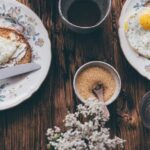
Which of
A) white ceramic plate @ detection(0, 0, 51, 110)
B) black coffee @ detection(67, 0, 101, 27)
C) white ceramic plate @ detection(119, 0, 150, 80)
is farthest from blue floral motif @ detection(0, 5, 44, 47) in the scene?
white ceramic plate @ detection(119, 0, 150, 80)

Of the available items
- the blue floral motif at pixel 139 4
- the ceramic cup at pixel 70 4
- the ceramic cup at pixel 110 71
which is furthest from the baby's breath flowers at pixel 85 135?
the blue floral motif at pixel 139 4

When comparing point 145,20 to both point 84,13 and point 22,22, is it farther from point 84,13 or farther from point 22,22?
point 22,22

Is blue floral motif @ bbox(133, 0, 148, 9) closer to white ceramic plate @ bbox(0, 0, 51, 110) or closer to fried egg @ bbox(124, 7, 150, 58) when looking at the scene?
fried egg @ bbox(124, 7, 150, 58)

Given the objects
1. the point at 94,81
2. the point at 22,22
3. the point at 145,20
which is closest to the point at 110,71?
the point at 94,81

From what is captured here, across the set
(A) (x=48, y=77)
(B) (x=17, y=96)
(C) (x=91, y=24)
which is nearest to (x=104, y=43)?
(C) (x=91, y=24)

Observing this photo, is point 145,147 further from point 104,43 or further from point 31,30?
point 31,30

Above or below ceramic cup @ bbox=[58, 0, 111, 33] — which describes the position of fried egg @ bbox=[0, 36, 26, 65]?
below

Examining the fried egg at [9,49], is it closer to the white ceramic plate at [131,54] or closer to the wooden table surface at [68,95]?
the wooden table surface at [68,95]
